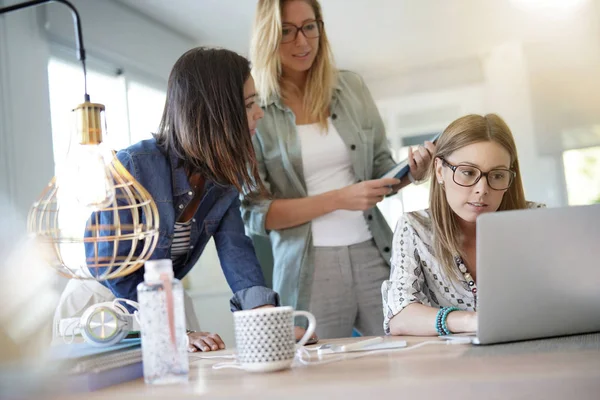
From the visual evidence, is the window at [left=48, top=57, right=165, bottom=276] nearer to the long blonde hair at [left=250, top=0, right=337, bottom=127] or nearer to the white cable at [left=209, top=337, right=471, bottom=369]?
the long blonde hair at [left=250, top=0, right=337, bottom=127]

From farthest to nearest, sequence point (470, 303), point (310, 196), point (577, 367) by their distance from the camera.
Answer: point (310, 196) → point (470, 303) → point (577, 367)

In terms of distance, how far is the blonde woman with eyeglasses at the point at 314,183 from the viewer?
2.07 m

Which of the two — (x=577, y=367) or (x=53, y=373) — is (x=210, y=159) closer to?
(x=53, y=373)

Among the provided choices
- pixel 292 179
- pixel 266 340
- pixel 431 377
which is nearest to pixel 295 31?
pixel 292 179

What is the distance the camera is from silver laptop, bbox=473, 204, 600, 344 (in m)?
0.98

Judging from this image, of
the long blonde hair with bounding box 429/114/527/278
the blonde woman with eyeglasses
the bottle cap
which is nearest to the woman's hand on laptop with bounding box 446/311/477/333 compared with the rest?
the long blonde hair with bounding box 429/114/527/278

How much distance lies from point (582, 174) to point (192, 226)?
6.58 ft

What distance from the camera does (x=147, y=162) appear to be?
5.31ft

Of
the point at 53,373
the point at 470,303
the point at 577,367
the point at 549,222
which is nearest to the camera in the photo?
the point at 577,367

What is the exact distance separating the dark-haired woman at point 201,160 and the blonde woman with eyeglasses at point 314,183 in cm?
37

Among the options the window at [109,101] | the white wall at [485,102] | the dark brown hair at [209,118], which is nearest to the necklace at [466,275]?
the dark brown hair at [209,118]

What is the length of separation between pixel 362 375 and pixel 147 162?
3.11 feet

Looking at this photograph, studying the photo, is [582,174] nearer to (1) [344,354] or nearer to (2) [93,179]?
(1) [344,354]

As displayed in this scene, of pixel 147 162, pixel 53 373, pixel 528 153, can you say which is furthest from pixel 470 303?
pixel 528 153
